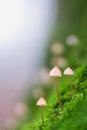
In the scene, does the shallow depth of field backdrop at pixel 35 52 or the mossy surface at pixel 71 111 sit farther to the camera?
the shallow depth of field backdrop at pixel 35 52

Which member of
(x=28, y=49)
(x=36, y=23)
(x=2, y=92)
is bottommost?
(x=2, y=92)

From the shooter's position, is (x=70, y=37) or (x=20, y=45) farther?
(x=20, y=45)

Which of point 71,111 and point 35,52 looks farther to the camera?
point 35,52

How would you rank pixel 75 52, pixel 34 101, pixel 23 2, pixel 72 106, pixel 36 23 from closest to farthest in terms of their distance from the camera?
1. pixel 72 106
2. pixel 34 101
3. pixel 75 52
4. pixel 36 23
5. pixel 23 2

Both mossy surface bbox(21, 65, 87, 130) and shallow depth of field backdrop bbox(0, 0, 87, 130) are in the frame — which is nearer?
mossy surface bbox(21, 65, 87, 130)

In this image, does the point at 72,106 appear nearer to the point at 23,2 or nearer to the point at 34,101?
the point at 34,101

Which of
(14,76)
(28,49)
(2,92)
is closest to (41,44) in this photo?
(28,49)

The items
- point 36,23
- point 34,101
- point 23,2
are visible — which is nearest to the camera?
point 34,101

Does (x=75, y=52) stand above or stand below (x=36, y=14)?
below
